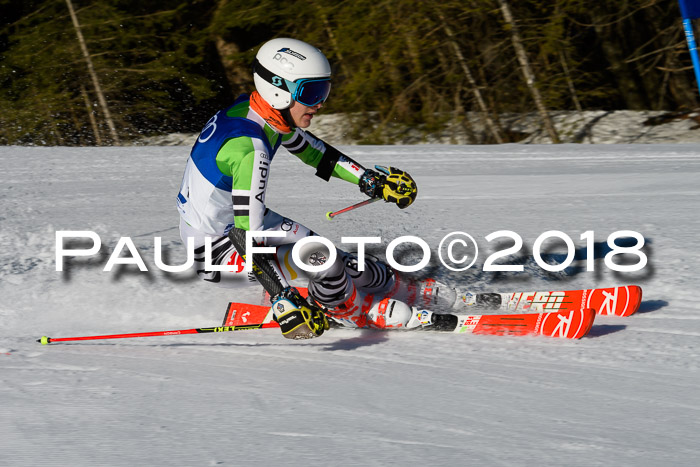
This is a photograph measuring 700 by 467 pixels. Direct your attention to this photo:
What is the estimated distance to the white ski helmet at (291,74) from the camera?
11.0 ft

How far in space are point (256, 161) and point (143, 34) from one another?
33.2 ft

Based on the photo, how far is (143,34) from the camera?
12438 mm

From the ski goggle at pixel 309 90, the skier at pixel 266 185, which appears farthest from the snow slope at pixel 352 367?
the ski goggle at pixel 309 90

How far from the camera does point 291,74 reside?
3342mm

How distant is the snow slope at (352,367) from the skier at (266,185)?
0.20 meters

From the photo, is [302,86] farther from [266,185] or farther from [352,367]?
[352,367]

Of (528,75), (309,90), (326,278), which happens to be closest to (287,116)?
(309,90)

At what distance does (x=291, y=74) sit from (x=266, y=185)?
485mm

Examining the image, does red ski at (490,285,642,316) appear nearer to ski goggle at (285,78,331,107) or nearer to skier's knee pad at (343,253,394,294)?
skier's knee pad at (343,253,394,294)

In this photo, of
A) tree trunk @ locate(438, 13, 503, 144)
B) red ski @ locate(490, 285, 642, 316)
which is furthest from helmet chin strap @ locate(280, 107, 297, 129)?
tree trunk @ locate(438, 13, 503, 144)

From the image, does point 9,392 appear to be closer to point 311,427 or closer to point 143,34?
point 311,427

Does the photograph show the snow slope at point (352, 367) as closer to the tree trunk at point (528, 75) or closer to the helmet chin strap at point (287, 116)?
the helmet chin strap at point (287, 116)

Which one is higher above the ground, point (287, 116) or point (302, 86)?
point (302, 86)

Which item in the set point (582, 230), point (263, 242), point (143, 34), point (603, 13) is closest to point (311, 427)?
point (263, 242)
